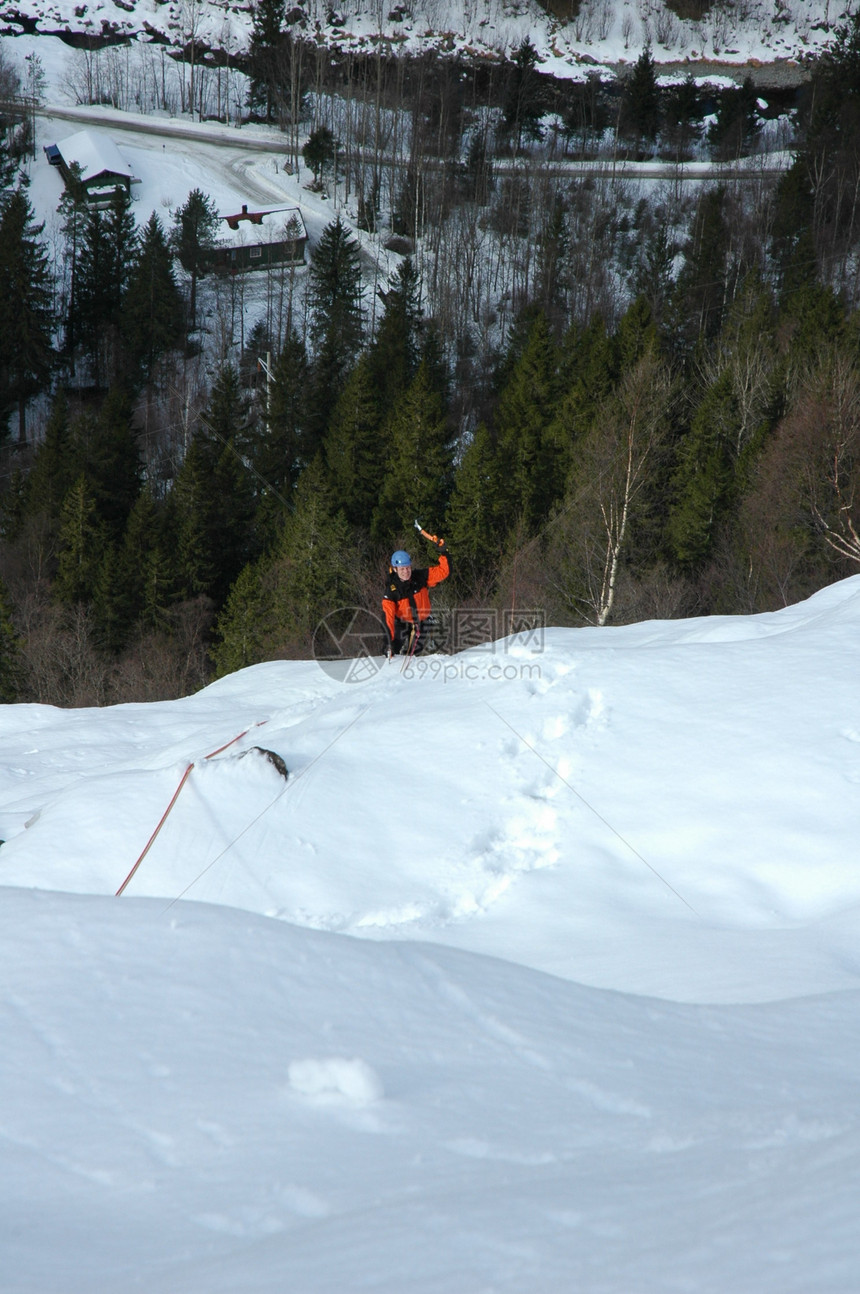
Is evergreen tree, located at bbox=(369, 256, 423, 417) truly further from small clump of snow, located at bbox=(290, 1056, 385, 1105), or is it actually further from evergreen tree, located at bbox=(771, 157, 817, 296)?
A: small clump of snow, located at bbox=(290, 1056, 385, 1105)

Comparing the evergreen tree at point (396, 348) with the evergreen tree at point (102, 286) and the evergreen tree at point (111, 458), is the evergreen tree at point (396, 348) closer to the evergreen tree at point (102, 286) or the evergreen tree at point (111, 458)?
the evergreen tree at point (111, 458)

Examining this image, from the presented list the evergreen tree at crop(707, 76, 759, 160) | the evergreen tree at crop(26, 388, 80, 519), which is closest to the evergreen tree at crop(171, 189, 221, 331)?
the evergreen tree at crop(26, 388, 80, 519)

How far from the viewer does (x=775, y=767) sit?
→ 230 inches

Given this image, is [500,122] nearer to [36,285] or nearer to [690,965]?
[36,285]

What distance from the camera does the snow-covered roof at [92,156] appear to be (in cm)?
4984

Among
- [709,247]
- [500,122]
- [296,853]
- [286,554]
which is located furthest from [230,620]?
[500,122]

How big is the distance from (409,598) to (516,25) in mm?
73070

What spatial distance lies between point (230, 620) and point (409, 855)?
22926 mm

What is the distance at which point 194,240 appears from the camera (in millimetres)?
47281

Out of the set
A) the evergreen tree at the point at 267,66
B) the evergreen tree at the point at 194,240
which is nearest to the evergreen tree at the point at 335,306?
the evergreen tree at the point at 194,240

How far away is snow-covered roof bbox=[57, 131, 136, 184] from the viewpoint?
49844mm

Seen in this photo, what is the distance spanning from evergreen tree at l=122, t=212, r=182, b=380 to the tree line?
0.55 ft

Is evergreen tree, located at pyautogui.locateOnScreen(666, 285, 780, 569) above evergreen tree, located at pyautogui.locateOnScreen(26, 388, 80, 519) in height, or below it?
above

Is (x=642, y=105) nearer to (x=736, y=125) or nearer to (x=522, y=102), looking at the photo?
(x=736, y=125)
